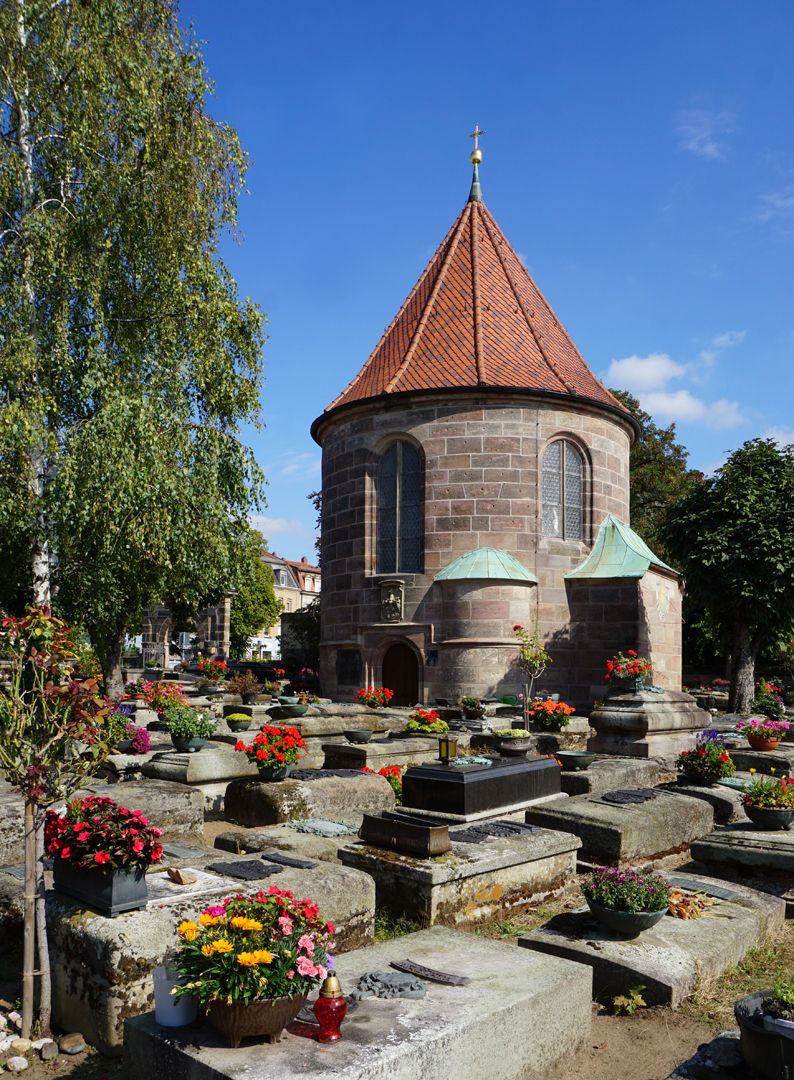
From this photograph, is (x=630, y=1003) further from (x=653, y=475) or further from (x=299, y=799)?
(x=653, y=475)

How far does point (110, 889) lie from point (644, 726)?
10.9 metres

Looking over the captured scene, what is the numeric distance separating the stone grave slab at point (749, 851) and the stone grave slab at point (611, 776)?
7.19 ft

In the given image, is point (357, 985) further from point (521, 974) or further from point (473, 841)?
point (473, 841)

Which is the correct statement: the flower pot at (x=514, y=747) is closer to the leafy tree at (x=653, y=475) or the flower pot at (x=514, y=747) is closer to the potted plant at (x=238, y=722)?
Result: the potted plant at (x=238, y=722)

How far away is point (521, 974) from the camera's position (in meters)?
4.66

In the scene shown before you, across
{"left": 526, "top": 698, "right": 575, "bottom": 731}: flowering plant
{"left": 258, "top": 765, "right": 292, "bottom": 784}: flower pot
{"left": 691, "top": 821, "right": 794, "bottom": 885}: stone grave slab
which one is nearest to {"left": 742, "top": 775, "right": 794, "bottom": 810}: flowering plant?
{"left": 691, "top": 821, "right": 794, "bottom": 885}: stone grave slab

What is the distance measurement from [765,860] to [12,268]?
1232 cm

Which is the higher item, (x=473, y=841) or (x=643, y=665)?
(x=643, y=665)

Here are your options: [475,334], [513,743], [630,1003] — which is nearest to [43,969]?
[630,1003]

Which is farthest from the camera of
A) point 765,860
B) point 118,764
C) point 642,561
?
point 642,561

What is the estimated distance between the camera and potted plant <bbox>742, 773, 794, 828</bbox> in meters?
8.45

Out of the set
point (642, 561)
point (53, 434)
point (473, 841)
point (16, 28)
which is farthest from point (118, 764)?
point (642, 561)

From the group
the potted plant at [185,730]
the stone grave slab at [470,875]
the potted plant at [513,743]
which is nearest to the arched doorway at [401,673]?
the potted plant at [513,743]

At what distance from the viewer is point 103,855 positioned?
507 centimetres
